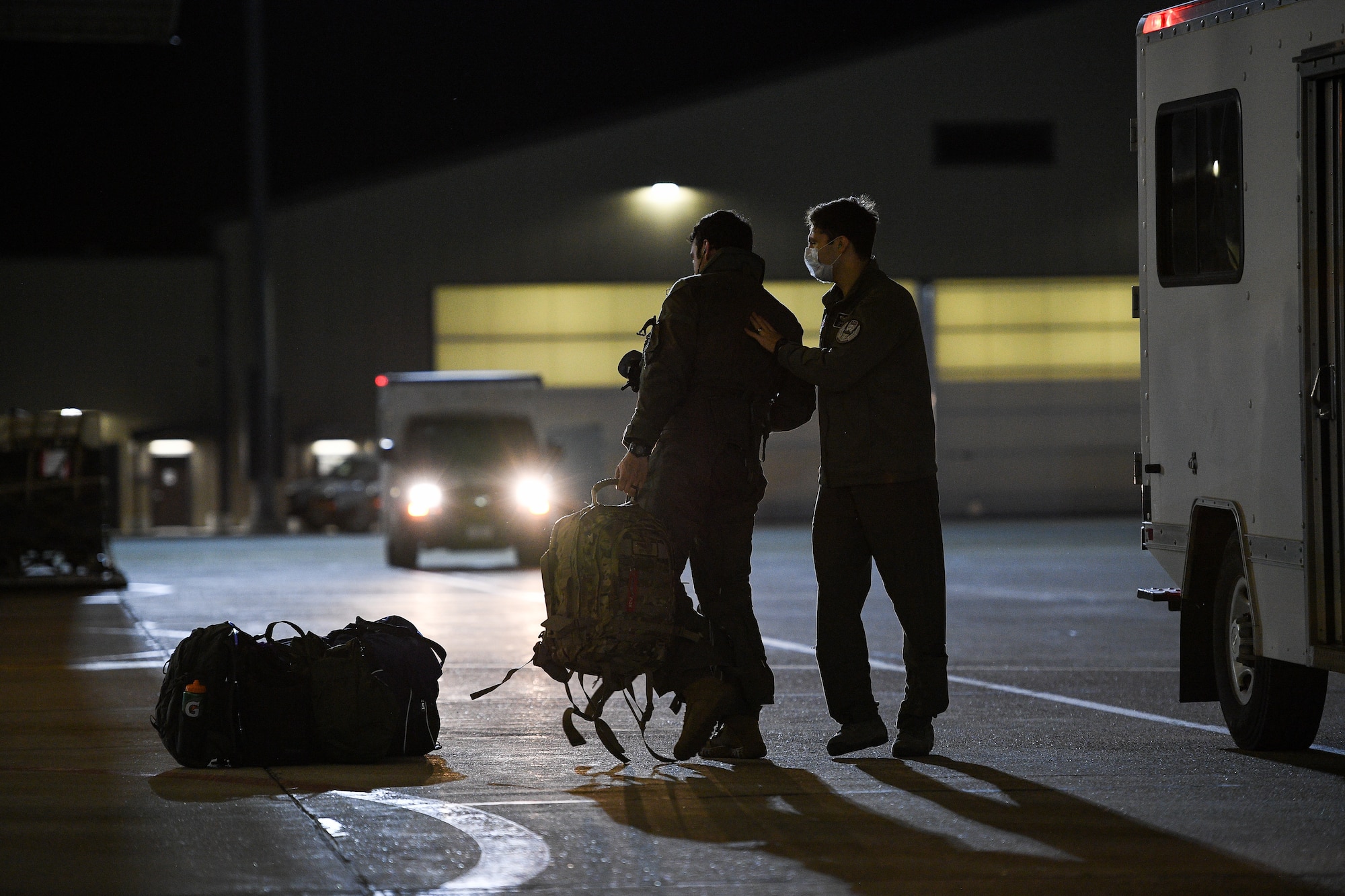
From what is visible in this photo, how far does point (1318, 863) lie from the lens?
5102mm

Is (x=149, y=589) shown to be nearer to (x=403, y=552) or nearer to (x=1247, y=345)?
(x=403, y=552)

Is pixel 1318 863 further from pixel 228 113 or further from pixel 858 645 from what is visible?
pixel 228 113

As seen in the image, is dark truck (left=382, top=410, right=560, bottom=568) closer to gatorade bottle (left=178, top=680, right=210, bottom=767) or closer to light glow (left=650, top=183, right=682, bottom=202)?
gatorade bottle (left=178, top=680, right=210, bottom=767)

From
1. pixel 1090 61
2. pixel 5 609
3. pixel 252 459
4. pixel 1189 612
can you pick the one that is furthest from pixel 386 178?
pixel 1189 612

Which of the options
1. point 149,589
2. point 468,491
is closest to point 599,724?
point 149,589

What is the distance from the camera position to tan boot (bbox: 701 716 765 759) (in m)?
6.94

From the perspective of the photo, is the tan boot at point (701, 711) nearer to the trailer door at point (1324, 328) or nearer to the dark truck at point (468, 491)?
the trailer door at point (1324, 328)

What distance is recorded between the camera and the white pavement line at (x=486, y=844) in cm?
489

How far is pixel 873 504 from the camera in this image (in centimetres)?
689

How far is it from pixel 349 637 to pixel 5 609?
9.35m

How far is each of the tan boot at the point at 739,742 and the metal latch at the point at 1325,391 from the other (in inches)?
92.4

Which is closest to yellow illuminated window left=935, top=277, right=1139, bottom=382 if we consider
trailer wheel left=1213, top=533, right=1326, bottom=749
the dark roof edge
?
the dark roof edge

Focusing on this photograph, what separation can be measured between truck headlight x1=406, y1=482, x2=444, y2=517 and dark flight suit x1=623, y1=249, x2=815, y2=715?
1612 cm

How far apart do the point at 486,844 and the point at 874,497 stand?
222 centimetres
